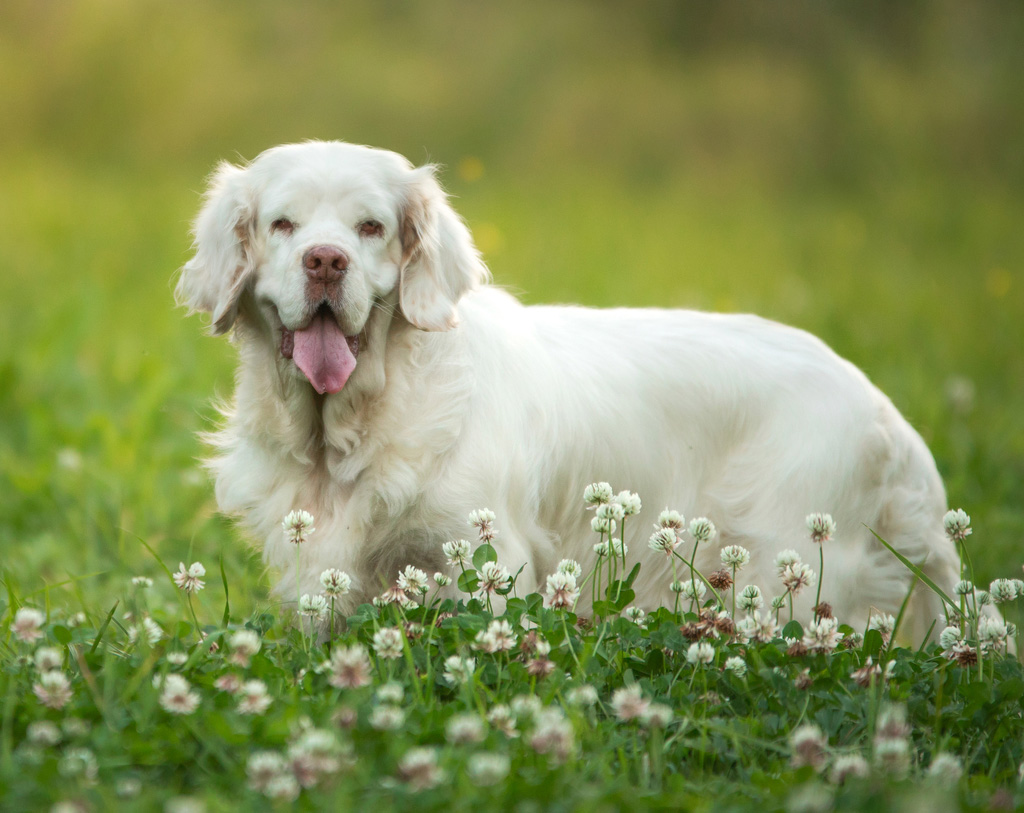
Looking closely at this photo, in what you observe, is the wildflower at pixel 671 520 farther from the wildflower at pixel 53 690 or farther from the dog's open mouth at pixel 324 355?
the wildflower at pixel 53 690

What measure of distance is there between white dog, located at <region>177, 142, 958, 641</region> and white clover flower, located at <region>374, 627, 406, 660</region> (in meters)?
0.57

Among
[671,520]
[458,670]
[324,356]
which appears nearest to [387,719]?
[458,670]

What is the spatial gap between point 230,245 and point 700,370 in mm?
1470

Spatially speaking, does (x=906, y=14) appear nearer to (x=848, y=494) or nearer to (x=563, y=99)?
(x=563, y=99)

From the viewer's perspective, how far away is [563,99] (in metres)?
13.7

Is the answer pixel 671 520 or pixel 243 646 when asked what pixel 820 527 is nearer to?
pixel 671 520

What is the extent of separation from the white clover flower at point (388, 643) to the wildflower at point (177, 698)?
1.41 feet

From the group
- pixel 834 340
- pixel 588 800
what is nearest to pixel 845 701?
pixel 588 800

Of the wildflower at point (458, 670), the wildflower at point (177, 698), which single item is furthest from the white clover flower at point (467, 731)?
the wildflower at point (177, 698)

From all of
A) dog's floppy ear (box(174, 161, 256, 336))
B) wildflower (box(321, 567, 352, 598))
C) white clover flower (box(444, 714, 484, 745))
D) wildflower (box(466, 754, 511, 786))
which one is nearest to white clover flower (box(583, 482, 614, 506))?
wildflower (box(321, 567, 352, 598))

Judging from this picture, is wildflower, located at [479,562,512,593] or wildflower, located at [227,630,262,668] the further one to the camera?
wildflower, located at [479,562,512,593]

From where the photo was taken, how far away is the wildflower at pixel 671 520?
2.71 metres

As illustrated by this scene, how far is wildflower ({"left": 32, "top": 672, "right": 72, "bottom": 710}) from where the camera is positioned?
7.16 ft

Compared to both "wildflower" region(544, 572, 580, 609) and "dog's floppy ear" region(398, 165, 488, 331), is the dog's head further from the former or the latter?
"wildflower" region(544, 572, 580, 609)
